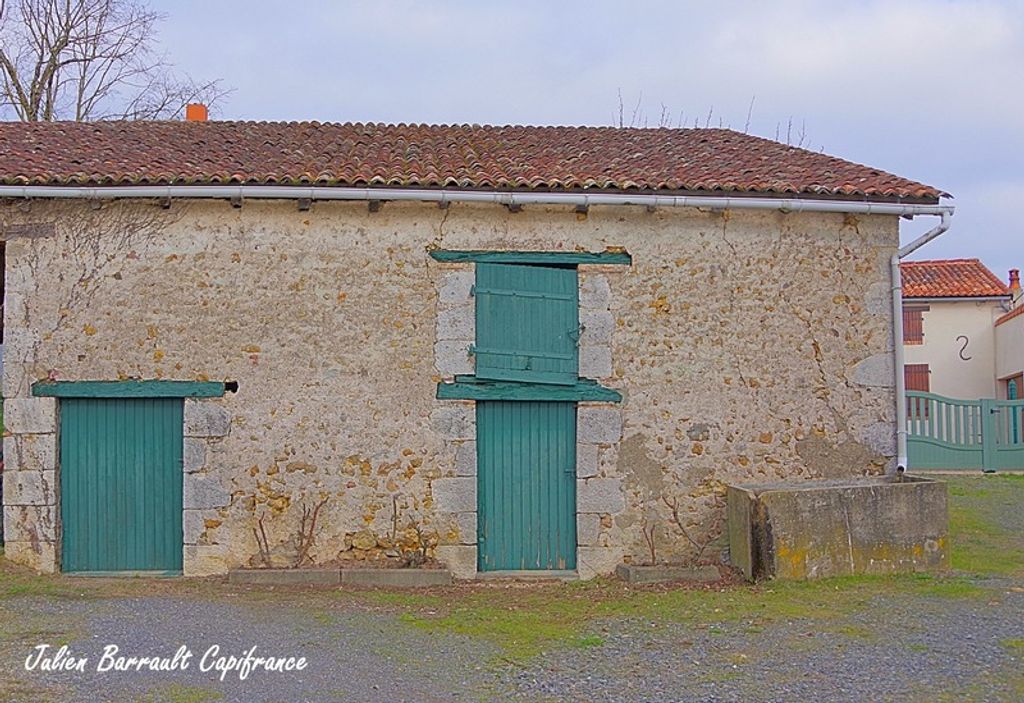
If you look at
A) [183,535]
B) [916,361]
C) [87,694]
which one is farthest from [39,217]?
[916,361]

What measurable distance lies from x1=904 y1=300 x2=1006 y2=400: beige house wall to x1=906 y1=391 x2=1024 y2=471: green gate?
19.7ft

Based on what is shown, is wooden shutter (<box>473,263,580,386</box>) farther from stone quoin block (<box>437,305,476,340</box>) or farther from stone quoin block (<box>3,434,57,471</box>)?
stone quoin block (<box>3,434,57,471</box>)

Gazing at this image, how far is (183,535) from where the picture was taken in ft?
29.5

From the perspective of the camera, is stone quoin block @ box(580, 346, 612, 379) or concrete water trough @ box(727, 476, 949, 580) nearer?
concrete water trough @ box(727, 476, 949, 580)

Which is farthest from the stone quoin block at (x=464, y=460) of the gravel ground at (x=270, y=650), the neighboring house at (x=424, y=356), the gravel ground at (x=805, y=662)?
the gravel ground at (x=805, y=662)

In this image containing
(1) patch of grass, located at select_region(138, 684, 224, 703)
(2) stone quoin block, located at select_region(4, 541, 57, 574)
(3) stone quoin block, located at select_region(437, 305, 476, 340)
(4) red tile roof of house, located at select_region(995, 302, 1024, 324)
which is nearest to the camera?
(1) patch of grass, located at select_region(138, 684, 224, 703)

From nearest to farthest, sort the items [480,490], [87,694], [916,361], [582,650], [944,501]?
1. [87,694]
2. [582,650]
3. [944,501]
4. [480,490]
5. [916,361]

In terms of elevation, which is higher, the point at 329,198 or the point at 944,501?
the point at 329,198

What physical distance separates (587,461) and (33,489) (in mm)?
4707

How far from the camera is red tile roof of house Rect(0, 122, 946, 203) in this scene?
8867 millimetres

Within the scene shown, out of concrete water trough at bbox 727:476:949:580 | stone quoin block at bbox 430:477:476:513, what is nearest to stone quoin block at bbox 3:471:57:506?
stone quoin block at bbox 430:477:476:513

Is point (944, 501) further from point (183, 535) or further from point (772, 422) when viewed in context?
point (183, 535)

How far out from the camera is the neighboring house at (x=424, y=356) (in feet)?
29.3

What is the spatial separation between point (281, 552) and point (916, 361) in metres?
18.1
